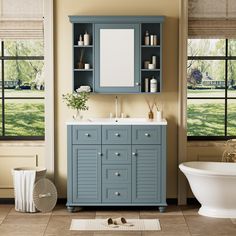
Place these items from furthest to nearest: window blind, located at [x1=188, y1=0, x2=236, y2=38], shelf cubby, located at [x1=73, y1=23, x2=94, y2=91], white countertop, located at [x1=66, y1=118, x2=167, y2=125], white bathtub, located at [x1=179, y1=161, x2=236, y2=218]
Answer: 1. window blind, located at [x1=188, y1=0, x2=236, y2=38]
2. shelf cubby, located at [x1=73, y1=23, x2=94, y2=91]
3. white countertop, located at [x1=66, y1=118, x2=167, y2=125]
4. white bathtub, located at [x1=179, y1=161, x2=236, y2=218]

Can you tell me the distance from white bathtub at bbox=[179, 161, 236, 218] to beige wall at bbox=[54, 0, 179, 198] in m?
0.59

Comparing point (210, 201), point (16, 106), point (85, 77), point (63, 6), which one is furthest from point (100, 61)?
point (210, 201)

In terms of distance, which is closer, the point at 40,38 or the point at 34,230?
the point at 34,230

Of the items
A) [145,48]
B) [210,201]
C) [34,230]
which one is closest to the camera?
[34,230]

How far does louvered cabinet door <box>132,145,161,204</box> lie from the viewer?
7.14 m

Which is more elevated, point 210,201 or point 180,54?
point 180,54

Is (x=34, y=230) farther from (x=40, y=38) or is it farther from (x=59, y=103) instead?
(x=40, y=38)

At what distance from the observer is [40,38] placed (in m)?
7.52

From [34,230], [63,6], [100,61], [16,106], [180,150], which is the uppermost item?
[63,6]

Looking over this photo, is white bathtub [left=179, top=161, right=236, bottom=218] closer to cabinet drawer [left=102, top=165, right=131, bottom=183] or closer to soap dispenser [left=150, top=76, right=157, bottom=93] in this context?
cabinet drawer [left=102, top=165, right=131, bottom=183]

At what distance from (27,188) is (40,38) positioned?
5.57ft

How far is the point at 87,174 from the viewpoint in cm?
717

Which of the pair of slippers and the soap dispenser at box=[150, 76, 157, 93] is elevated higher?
the soap dispenser at box=[150, 76, 157, 93]

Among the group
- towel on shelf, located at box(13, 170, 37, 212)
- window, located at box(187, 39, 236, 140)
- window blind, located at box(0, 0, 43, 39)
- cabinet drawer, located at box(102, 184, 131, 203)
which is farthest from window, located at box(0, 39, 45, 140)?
window, located at box(187, 39, 236, 140)
